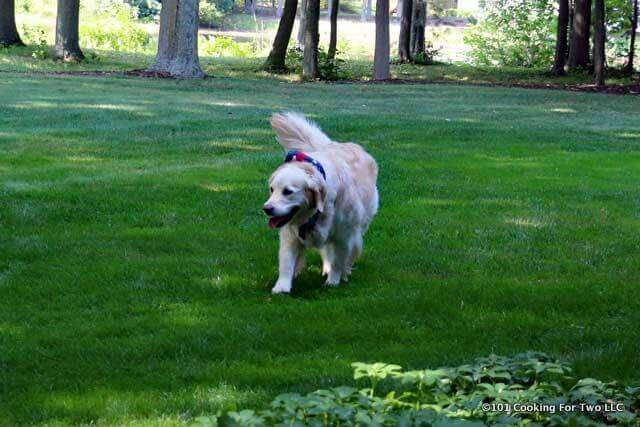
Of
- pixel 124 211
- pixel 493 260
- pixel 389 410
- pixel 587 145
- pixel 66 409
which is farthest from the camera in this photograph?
pixel 587 145

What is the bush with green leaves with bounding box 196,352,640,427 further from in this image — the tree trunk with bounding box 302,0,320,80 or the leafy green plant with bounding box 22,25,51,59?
the leafy green plant with bounding box 22,25,51,59

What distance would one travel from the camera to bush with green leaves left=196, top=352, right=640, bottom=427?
327 cm

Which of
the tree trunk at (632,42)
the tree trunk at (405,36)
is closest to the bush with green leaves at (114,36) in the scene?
the tree trunk at (405,36)

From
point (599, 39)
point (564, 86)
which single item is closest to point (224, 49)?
point (564, 86)

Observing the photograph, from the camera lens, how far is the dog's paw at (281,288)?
6.50 meters

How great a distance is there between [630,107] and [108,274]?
18284 millimetres

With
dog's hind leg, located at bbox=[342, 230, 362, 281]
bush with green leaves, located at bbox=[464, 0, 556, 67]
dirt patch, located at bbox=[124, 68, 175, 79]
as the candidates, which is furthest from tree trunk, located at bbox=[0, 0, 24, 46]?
dog's hind leg, located at bbox=[342, 230, 362, 281]

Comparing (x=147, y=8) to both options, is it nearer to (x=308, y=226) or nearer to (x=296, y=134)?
(x=296, y=134)

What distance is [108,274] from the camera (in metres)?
6.73

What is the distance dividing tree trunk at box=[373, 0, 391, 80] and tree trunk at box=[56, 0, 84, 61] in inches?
362

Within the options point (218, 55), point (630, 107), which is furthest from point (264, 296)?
point (218, 55)

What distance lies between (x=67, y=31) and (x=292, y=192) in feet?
82.2

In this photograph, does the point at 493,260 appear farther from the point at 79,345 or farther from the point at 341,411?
the point at 341,411

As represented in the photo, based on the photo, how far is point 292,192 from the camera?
6230 millimetres
